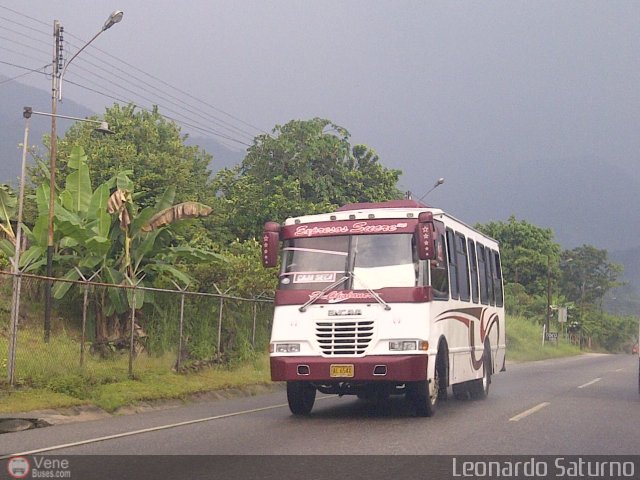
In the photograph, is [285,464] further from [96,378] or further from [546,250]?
[546,250]

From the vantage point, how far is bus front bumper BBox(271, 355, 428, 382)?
12898mm

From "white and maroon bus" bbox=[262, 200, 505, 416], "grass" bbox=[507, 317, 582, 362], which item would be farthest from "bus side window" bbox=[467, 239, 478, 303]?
"grass" bbox=[507, 317, 582, 362]

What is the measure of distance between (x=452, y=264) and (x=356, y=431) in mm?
4502

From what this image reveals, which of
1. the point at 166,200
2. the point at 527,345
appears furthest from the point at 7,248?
the point at 527,345

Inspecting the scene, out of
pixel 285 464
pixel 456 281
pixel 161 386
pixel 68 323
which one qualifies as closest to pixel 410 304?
pixel 456 281

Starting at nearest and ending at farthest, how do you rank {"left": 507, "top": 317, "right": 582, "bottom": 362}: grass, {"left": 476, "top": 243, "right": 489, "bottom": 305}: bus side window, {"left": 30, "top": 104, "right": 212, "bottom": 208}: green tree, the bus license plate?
the bus license plate, {"left": 476, "top": 243, "right": 489, "bottom": 305}: bus side window, {"left": 30, "top": 104, "right": 212, "bottom": 208}: green tree, {"left": 507, "top": 317, "right": 582, "bottom": 362}: grass

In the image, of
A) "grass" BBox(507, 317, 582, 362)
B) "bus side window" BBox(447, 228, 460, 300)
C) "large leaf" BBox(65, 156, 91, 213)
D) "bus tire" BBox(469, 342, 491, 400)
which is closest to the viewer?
"bus side window" BBox(447, 228, 460, 300)

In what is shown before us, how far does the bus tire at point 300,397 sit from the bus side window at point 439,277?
2.51 m

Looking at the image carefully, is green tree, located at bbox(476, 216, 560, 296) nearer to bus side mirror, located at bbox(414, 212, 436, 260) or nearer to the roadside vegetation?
the roadside vegetation

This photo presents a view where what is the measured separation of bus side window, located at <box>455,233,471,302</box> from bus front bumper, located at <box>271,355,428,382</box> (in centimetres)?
320

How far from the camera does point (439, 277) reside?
1427 centimetres

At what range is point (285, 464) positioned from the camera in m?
8.91

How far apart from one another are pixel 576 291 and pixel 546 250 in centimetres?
3168

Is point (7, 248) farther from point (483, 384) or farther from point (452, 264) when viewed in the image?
point (483, 384)
